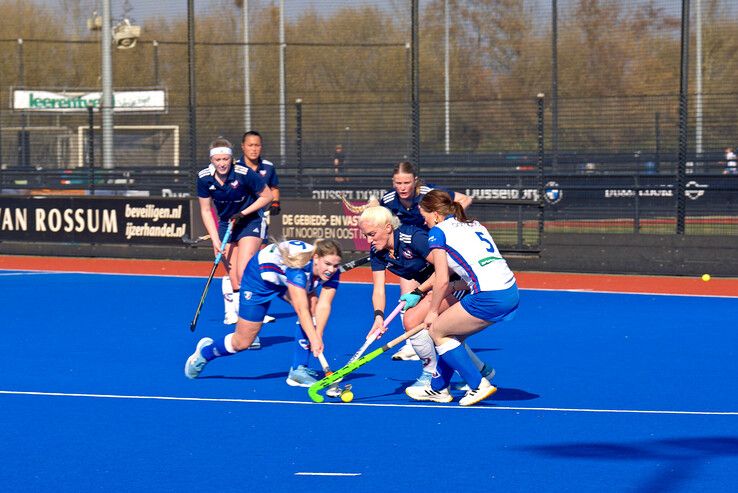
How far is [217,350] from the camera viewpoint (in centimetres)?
951

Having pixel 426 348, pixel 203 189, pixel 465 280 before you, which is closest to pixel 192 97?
pixel 203 189

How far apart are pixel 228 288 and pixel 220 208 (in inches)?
32.9

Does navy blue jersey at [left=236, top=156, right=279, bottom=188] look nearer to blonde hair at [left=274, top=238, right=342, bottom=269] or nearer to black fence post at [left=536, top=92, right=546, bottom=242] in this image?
blonde hair at [left=274, top=238, right=342, bottom=269]

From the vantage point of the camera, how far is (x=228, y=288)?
42.2 feet

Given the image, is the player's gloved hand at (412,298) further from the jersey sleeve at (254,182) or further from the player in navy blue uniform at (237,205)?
the jersey sleeve at (254,182)

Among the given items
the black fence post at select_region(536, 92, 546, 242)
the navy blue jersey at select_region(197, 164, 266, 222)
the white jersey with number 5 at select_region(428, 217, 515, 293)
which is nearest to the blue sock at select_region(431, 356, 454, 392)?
the white jersey with number 5 at select_region(428, 217, 515, 293)

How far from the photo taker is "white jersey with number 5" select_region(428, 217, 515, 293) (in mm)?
8312

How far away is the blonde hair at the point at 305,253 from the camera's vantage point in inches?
341

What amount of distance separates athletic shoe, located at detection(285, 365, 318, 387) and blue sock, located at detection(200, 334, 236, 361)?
18.4 inches

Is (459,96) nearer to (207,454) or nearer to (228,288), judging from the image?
(228,288)

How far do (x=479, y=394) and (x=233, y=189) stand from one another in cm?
468

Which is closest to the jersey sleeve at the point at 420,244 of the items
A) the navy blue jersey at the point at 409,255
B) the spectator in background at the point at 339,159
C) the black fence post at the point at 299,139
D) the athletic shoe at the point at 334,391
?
the navy blue jersey at the point at 409,255

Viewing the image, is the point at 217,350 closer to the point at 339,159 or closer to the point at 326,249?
the point at 326,249


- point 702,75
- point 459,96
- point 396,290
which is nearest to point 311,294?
point 396,290
